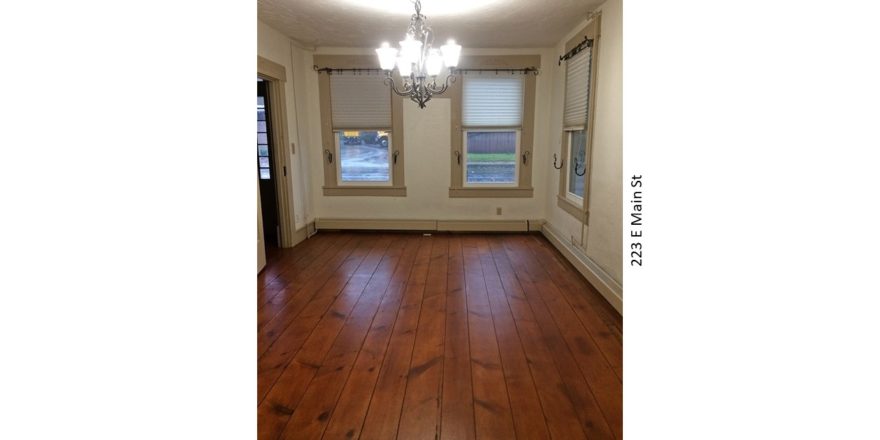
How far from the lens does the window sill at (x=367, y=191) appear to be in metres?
5.50

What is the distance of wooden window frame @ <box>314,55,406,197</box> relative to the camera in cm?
512

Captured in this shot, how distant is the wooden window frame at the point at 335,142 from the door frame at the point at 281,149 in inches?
27.3

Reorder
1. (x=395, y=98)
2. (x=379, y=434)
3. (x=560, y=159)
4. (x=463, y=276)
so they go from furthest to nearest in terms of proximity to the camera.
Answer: (x=395, y=98), (x=560, y=159), (x=463, y=276), (x=379, y=434)

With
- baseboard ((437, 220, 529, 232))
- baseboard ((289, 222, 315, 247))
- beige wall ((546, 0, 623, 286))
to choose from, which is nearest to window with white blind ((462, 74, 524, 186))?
baseboard ((437, 220, 529, 232))

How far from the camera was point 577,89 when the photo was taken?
405 centimetres

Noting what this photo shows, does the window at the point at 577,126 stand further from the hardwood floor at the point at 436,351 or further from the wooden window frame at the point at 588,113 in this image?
the hardwood floor at the point at 436,351

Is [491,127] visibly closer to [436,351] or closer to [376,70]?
[376,70]

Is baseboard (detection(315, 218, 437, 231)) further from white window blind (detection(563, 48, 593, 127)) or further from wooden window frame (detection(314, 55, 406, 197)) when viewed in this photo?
white window blind (detection(563, 48, 593, 127))

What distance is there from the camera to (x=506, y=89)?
17.1 ft

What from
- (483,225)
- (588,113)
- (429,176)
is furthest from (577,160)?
(429,176)
